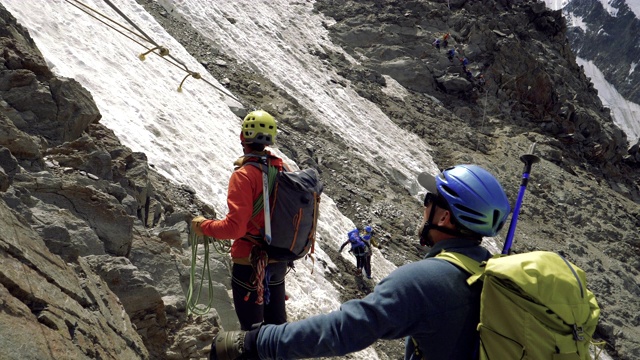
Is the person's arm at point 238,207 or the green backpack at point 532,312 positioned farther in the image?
the person's arm at point 238,207

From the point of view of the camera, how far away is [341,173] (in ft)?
68.1

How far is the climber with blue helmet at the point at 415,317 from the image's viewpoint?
8.23 feet

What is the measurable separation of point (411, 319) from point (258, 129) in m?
2.88

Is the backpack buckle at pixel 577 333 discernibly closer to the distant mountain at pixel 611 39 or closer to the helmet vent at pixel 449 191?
the helmet vent at pixel 449 191

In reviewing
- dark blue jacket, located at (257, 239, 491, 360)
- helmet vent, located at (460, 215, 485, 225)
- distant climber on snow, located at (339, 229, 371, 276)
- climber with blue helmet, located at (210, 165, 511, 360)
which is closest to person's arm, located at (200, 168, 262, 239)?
climber with blue helmet, located at (210, 165, 511, 360)

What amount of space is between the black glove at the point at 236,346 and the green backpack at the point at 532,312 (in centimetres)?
111

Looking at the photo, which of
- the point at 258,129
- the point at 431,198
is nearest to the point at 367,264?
the point at 258,129

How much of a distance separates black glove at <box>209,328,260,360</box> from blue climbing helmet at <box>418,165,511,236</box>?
3.84 ft

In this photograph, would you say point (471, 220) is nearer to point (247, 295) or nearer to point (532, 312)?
point (532, 312)

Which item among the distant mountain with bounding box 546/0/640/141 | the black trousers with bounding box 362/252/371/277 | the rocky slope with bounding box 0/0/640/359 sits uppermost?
the distant mountain with bounding box 546/0/640/141

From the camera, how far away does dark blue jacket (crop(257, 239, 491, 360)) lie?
2.51 m

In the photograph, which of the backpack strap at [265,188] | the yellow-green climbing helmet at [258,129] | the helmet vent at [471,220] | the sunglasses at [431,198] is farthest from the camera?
the yellow-green climbing helmet at [258,129]

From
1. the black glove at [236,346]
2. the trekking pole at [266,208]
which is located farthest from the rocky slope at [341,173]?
the trekking pole at [266,208]

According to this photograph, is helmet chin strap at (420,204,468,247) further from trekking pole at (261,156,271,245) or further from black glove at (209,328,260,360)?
trekking pole at (261,156,271,245)
